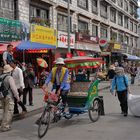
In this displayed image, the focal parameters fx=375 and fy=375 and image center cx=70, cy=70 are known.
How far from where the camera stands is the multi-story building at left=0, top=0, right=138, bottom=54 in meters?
25.2

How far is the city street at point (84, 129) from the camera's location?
27.3 feet

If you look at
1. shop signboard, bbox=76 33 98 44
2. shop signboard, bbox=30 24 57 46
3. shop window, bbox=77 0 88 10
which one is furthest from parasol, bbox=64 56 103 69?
shop window, bbox=77 0 88 10

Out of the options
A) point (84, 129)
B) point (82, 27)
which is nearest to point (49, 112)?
point (84, 129)

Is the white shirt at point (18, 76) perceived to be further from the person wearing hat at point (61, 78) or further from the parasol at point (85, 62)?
the parasol at point (85, 62)

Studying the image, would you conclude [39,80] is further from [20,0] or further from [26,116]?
[26,116]

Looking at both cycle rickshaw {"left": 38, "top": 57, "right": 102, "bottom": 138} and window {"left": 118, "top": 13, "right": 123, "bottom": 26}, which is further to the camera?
window {"left": 118, "top": 13, "right": 123, "bottom": 26}

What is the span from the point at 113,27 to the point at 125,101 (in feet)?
127

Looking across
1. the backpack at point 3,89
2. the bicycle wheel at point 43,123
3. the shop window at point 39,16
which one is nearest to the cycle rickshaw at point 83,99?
the bicycle wheel at point 43,123

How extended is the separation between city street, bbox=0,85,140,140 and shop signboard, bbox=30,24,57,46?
13.1 m

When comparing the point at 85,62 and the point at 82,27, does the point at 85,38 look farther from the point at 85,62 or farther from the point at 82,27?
the point at 85,62

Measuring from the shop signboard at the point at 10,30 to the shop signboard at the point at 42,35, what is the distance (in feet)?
4.54

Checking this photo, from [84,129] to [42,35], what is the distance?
16.3 m

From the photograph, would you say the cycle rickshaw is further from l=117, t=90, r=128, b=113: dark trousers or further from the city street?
l=117, t=90, r=128, b=113: dark trousers

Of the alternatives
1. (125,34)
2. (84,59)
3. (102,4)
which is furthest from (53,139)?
(125,34)
